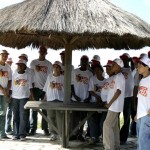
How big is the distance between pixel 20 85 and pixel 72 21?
2107 mm

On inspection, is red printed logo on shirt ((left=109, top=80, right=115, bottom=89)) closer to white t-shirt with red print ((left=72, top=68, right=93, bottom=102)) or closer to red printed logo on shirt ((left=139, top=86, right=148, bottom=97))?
white t-shirt with red print ((left=72, top=68, right=93, bottom=102))

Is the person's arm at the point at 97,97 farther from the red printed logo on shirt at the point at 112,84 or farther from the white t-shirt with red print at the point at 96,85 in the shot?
the red printed logo on shirt at the point at 112,84

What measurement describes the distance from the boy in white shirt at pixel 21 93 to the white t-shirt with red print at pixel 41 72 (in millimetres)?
396

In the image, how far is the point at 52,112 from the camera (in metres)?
8.84

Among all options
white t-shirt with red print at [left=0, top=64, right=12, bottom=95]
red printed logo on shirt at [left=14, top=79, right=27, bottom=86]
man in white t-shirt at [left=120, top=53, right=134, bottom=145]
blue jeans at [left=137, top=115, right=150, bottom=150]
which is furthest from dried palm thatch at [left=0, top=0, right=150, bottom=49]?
blue jeans at [left=137, top=115, right=150, bottom=150]

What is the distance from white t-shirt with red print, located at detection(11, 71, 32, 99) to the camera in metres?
8.86

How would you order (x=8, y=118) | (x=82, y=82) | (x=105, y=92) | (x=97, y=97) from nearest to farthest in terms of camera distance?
(x=105, y=92)
(x=97, y=97)
(x=82, y=82)
(x=8, y=118)

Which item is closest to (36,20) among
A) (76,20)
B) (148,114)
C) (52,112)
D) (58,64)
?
(76,20)

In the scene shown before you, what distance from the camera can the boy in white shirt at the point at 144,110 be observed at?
18.3 ft

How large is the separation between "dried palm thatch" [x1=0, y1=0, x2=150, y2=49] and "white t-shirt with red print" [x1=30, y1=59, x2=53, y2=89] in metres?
1.09

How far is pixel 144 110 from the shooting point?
5762mm

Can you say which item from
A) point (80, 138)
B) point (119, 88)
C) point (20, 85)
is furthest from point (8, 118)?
point (119, 88)

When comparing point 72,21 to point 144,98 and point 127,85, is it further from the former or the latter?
point 144,98

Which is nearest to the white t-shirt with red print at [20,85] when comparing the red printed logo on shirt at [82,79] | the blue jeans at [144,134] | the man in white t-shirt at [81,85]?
the man in white t-shirt at [81,85]
